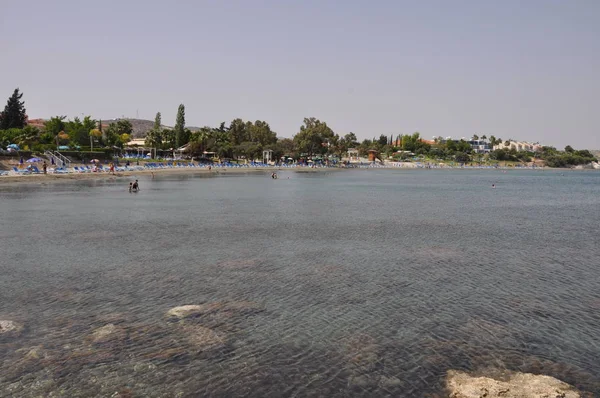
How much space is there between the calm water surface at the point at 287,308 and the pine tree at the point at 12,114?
296 ft

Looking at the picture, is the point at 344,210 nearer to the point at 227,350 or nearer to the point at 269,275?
the point at 269,275

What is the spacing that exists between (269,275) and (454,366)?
29.8 feet

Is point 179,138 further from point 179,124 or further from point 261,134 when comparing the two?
point 261,134

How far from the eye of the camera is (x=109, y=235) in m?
27.1

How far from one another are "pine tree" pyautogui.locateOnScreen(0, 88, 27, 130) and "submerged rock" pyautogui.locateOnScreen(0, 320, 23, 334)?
110 meters

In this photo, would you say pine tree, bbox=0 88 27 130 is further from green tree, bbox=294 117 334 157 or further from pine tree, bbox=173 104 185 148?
green tree, bbox=294 117 334 157

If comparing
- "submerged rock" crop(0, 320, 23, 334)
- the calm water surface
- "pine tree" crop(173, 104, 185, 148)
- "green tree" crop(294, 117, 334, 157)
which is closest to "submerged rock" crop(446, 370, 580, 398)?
the calm water surface

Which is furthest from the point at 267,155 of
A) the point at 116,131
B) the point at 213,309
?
the point at 213,309

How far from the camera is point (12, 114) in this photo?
107812mm

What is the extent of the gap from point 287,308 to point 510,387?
6.67m

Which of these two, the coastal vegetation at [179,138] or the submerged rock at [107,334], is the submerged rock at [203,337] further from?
the coastal vegetation at [179,138]

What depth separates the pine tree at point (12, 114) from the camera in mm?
107375

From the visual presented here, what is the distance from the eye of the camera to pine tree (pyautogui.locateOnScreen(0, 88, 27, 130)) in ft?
352

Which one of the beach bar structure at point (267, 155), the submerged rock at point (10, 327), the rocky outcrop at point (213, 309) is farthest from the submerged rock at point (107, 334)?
the beach bar structure at point (267, 155)
